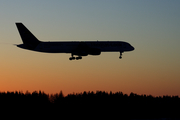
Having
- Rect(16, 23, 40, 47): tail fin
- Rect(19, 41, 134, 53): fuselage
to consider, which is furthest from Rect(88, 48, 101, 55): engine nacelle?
Rect(16, 23, 40, 47): tail fin

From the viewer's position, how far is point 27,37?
122875 millimetres

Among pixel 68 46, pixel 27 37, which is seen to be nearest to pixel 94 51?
pixel 68 46

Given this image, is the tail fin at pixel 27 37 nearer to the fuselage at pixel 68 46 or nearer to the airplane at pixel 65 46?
the airplane at pixel 65 46

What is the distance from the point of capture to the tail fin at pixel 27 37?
12169 centimetres

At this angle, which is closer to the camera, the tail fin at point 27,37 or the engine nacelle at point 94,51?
the engine nacelle at point 94,51

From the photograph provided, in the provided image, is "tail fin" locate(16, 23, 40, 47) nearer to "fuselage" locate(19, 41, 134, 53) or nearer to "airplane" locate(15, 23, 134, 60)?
"airplane" locate(15, 23, 134, 60)

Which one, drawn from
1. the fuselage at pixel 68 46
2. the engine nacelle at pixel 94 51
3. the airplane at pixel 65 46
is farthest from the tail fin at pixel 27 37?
the engine nacelle at pixel 94 51

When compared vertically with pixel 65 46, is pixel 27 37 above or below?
above

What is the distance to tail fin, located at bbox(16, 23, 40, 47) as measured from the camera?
121688mm

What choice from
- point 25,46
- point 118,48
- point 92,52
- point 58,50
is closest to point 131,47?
point 118,48

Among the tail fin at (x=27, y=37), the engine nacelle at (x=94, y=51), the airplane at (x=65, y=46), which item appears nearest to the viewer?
the airplane at (x=65, y=46)

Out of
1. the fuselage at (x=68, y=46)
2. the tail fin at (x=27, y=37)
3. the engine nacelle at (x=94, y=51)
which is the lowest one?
the engine nacelle at (x=94, y=51)

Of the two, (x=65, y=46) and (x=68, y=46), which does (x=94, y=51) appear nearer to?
(x=68, y=46)

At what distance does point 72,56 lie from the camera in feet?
389
